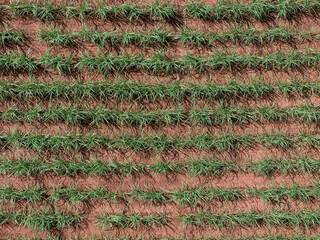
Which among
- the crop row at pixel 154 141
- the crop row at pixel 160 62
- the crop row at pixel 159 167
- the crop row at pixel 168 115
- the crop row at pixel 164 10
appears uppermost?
the crop row at pixel 164 10

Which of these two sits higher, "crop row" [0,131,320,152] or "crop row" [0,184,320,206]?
"crop row" [0,131,320,152]

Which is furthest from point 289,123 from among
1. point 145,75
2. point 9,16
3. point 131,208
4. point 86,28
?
point 9,16

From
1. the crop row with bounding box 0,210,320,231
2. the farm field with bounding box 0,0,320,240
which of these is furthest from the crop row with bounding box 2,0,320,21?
the crop row with bounding box 0,210,320,231

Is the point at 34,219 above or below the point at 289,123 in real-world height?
below

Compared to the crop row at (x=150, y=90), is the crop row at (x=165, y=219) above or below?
below

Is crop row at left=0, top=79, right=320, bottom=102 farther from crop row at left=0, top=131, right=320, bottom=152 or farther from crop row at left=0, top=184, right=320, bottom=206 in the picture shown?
crop row at left=0, top=184, right=320, bottom=206

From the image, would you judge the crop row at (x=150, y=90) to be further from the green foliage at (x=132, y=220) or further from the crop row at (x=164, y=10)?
the green foliage at (x=132, y=220)

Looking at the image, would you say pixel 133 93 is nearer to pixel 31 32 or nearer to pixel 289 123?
pixel 31 32

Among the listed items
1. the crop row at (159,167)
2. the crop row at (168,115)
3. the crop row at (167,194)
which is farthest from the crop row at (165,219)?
the crop row at (168,115)
